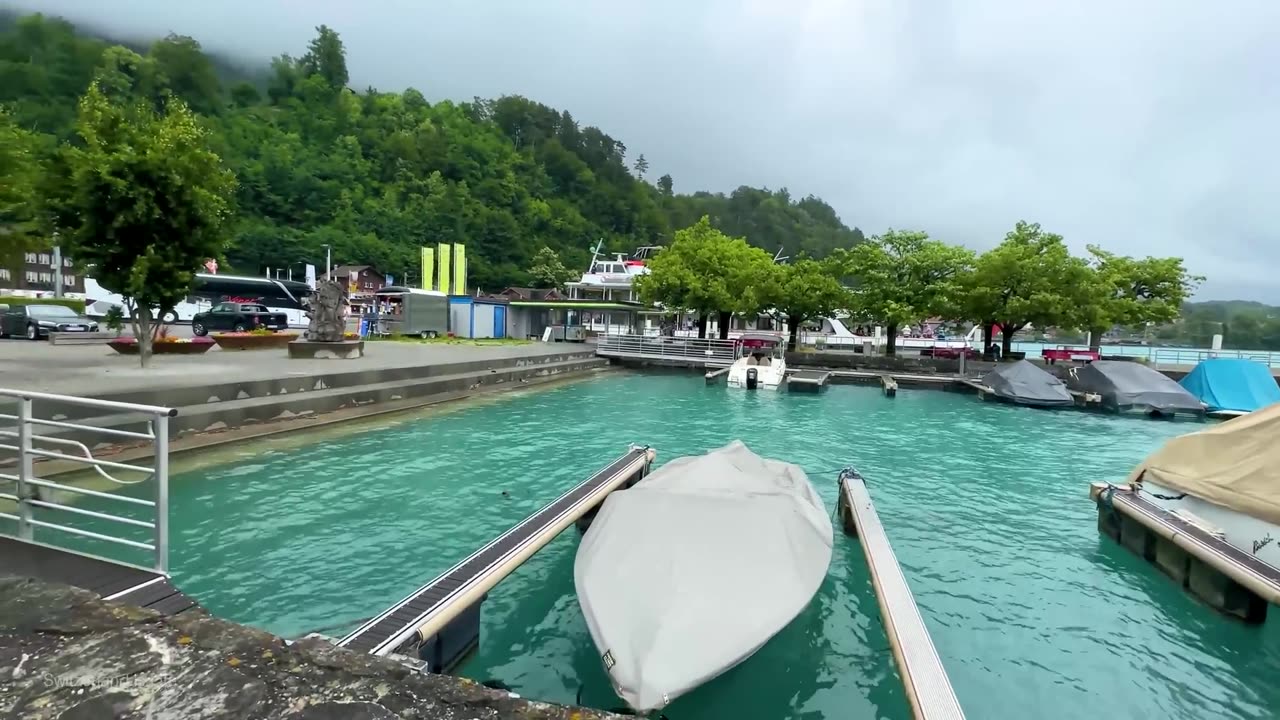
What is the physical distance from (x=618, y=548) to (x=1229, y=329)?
79.2 metres

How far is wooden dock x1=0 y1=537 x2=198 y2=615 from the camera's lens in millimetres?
3775

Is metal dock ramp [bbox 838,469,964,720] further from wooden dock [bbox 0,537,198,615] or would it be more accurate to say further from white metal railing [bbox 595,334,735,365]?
white metal railing [bbox 595,334,735,365]

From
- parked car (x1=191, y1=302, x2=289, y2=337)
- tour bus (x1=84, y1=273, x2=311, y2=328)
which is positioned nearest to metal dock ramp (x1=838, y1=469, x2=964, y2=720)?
parked car (x1=191, y1=302, x2=289, y2=337)

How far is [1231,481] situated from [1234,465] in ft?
0.78

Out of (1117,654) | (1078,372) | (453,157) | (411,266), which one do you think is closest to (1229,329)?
(1078,372)

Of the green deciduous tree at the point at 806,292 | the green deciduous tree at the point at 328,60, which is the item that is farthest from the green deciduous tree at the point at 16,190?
the green deciduous tree at the point at 328,60

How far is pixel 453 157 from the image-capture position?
332 feet

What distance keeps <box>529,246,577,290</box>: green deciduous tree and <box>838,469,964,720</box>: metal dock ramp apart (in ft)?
253

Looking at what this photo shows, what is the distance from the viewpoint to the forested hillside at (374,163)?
81000 mm

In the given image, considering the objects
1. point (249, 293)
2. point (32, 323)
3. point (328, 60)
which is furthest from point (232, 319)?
point (328, 60)

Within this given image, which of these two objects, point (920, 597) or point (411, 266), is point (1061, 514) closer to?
point (920, 597)

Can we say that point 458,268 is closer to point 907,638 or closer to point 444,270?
point 444,270

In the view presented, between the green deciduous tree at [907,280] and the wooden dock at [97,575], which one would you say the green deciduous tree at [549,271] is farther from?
the wooden dock at [97,575]

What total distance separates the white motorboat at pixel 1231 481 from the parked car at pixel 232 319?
111 ft
